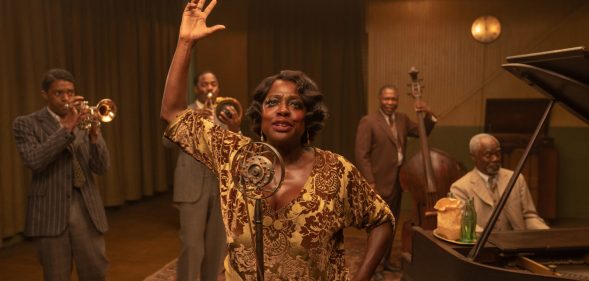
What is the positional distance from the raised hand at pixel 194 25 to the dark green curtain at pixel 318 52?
21.1 feet

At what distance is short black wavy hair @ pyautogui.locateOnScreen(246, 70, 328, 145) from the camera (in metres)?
1.80

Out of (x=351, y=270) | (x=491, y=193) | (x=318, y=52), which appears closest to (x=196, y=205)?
(x=351, y=270)

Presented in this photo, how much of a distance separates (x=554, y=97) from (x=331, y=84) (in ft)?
19.7

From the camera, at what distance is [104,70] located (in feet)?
22.5

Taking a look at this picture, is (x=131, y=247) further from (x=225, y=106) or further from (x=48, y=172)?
(x=48, y=172)

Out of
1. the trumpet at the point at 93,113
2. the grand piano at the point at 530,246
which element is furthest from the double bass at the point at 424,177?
the trumpet at the point at 93,113

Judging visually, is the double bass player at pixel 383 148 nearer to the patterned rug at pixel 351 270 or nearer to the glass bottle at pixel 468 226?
the patterned rug at pixel 351 270

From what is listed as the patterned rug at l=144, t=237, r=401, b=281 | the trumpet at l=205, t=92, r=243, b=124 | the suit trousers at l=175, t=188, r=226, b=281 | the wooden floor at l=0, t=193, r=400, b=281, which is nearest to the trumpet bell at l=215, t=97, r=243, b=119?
the trumpet at l=205, t=92, r=243, b=124

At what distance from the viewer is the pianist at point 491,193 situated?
332 centimetres

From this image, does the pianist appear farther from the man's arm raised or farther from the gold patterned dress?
the man's arm raised

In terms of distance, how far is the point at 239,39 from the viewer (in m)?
8.55

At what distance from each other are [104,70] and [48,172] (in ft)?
13.1

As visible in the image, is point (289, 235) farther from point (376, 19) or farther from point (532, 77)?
point (376, 19)

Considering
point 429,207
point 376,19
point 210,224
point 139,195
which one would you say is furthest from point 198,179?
point 376,19
